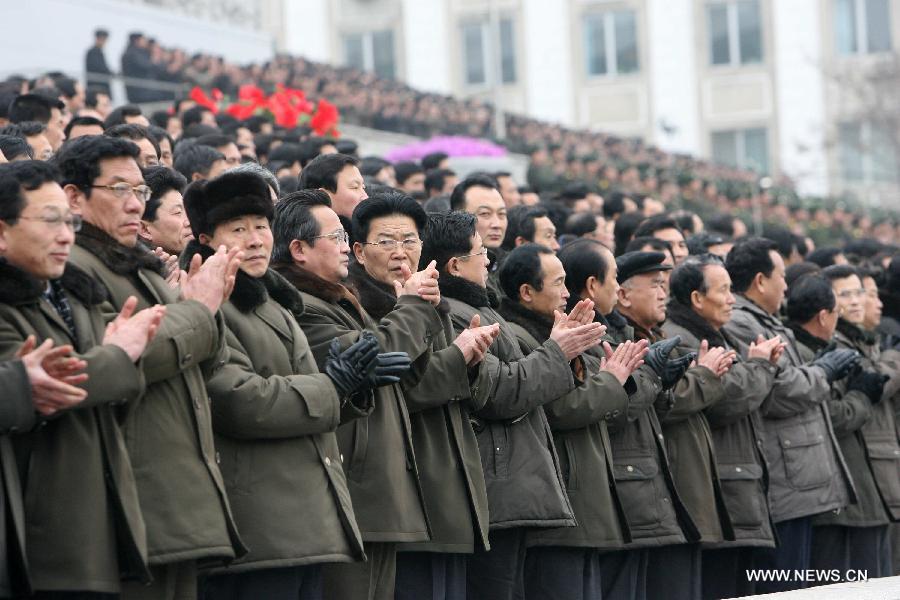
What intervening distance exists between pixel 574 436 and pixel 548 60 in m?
39.3

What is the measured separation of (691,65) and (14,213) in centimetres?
4151

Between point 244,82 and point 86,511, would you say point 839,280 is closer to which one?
point 86,511

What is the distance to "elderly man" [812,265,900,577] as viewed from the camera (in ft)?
30.0

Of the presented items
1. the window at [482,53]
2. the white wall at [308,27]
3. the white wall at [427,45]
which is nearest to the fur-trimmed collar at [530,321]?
the window at [482,53]

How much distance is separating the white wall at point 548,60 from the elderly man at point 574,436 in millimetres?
38484

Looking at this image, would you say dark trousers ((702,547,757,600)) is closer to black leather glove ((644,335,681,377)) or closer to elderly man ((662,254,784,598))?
elderly man ((662,254,784,598))

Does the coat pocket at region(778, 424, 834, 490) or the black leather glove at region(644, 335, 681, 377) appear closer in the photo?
the black leather glove at region(644, 335, 681, 377)

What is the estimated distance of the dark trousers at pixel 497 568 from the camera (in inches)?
271

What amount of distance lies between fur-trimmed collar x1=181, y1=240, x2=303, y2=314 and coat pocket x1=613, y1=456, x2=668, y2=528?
2036 millimetres

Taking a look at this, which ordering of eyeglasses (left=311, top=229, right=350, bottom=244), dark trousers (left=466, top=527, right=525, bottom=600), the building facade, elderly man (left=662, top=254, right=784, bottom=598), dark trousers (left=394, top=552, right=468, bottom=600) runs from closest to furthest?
1. eyeglasses (left=311, top=229, right=350, bottom=244)
2. dark trousers (left=394, top=552, right=468, bottom=600)
3. dark trousers (left=466, top=527, right=525, bottom=600)
4. elderly man (left=662, top=254, right=784, bottom=598)
5. the building facade

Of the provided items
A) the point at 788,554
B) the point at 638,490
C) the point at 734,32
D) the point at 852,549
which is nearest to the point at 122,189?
the point at 638,490

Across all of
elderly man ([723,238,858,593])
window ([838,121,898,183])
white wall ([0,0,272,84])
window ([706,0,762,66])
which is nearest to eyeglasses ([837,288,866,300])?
elderly man ([723,238,858,593])

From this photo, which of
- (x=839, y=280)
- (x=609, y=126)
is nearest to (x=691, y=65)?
(x=609, y=126)

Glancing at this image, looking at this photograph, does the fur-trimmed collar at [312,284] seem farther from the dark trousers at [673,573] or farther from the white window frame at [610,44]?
the white window frame at [610,44]
